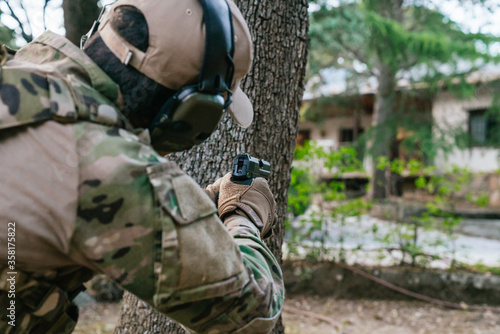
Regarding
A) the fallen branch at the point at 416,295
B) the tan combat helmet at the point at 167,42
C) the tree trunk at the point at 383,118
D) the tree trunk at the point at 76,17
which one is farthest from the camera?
the tree trunk at the point at 383,118

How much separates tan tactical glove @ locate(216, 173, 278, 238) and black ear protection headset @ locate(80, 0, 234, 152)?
1.17 ft

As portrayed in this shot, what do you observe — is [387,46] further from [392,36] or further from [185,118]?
[185,118]

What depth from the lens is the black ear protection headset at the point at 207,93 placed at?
1.09 meters

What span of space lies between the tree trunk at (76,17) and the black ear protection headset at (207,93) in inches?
137

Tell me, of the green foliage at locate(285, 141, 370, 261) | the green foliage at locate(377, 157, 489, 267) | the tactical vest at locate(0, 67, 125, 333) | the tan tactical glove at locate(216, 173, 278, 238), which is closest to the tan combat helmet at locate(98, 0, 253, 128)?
the tactical vest at locate(0, 67, 125, 333)

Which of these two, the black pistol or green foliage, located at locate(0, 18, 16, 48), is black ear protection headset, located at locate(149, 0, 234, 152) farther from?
green foliage, located at locate(0, 18, 16, 48)

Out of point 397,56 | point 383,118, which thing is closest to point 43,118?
point 397,56

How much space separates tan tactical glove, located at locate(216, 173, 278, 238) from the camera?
148 cm

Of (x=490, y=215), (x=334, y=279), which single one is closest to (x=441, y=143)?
(x=490, y=215)

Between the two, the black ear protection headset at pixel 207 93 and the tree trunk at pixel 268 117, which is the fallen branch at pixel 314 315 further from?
the black ear protection headset at pixel 207 93

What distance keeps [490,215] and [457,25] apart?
4835mm

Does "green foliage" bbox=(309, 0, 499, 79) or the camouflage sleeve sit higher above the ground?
"green foliage" bbox=(309, 0, 499, 79)

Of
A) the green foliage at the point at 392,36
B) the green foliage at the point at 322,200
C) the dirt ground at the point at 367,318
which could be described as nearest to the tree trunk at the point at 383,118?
the green foliage at the point at 392,36

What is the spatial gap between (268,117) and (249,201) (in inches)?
33.4
